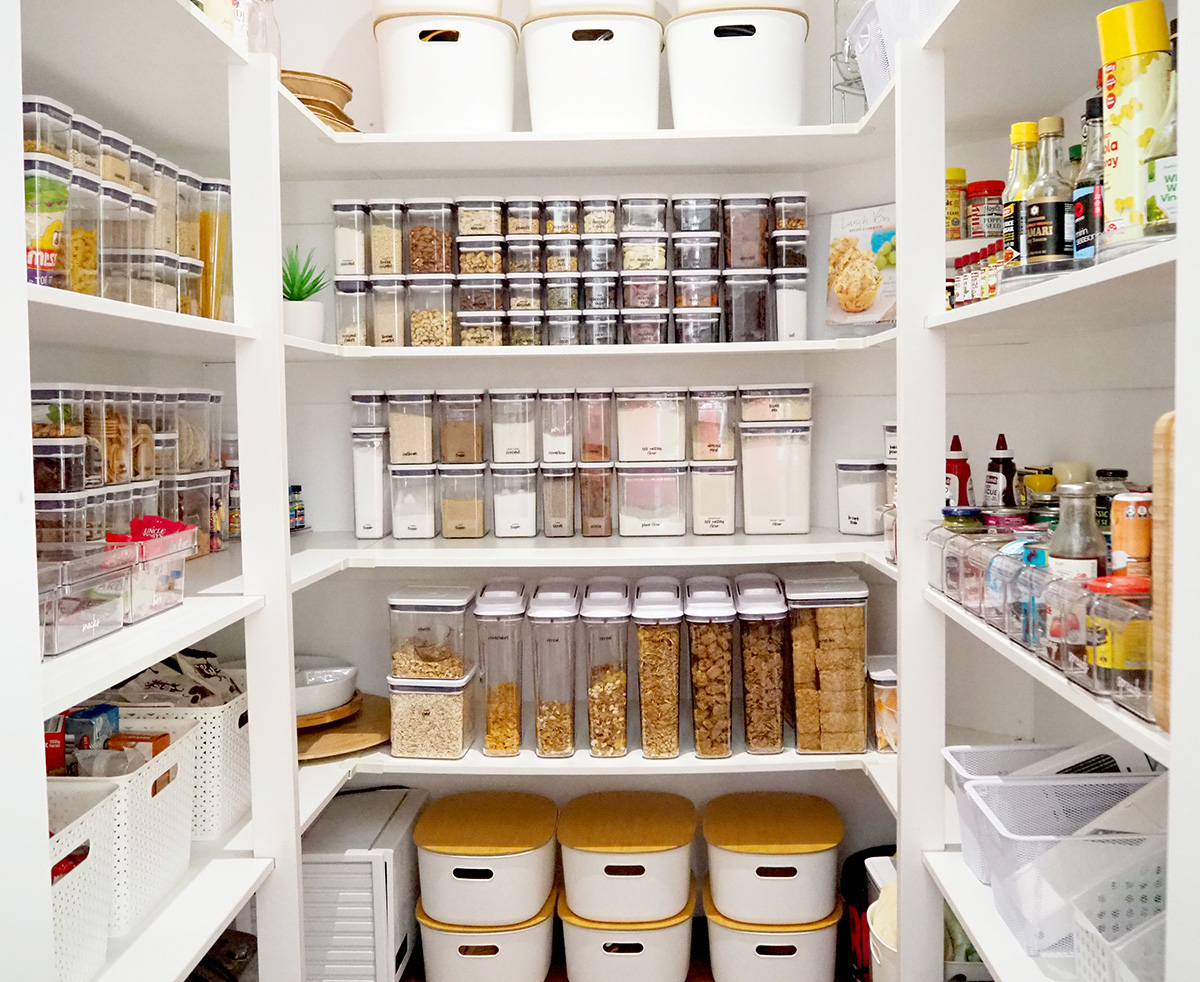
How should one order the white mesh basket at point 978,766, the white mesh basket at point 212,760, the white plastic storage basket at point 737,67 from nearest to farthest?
the white mesh basket at point 978,766, the white mesh basket at point 212,760, the white plastic storage basket at point 737,67

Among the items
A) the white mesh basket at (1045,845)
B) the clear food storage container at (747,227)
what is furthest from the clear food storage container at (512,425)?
the white mesh basket at (1045,845)

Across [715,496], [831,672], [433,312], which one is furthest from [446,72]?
[831,672]

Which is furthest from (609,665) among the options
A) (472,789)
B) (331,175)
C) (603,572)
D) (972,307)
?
(331,175)

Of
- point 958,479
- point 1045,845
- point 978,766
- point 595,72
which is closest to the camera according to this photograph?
point 1045,845

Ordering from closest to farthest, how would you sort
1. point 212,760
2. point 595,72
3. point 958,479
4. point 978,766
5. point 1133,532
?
1. point 1133,532
2. point 978,766
3. point 212,760
4. point 958,479
5. point 595,72

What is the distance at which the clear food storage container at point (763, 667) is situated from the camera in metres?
2.36

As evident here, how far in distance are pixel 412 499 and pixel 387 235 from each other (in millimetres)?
644

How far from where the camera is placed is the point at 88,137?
151 cm

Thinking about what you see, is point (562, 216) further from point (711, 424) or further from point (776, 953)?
point (776, 953)

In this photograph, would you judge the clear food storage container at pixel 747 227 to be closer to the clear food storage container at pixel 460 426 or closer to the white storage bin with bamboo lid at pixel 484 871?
the clear food storage container at pixel 460 426

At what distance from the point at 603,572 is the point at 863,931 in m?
1.09

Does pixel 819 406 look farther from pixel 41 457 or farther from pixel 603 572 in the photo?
pixel 41 457

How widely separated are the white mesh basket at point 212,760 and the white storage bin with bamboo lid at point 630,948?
914 millimetres

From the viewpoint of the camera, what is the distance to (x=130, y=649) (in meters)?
1.41
